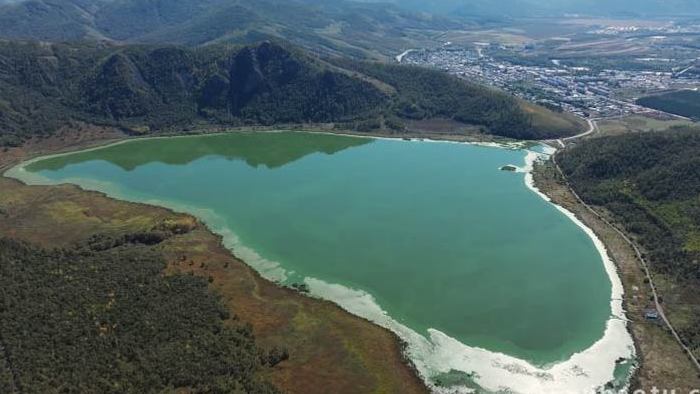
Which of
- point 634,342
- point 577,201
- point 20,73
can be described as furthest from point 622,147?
point 20,73

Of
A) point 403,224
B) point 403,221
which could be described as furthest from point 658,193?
point 403,224

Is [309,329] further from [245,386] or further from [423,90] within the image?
[423,90]

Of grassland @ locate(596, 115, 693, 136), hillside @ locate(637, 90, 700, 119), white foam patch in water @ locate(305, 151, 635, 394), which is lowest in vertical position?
white foam patch in water @ locate(305, 151, 635, 394)

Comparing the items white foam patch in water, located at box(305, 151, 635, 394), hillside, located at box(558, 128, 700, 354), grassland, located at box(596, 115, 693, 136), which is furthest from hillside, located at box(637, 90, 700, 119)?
white foam patch in water, located at box(305, 151, 635, 394)

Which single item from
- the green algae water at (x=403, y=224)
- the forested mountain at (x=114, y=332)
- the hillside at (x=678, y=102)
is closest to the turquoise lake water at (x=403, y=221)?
the green algae water at (x=403, y=224)

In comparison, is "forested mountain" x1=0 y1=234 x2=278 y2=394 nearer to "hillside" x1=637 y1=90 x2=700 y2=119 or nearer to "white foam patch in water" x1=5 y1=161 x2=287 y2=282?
"white foam patch in water" x1=5 y1=161 x2=287 y2=282
